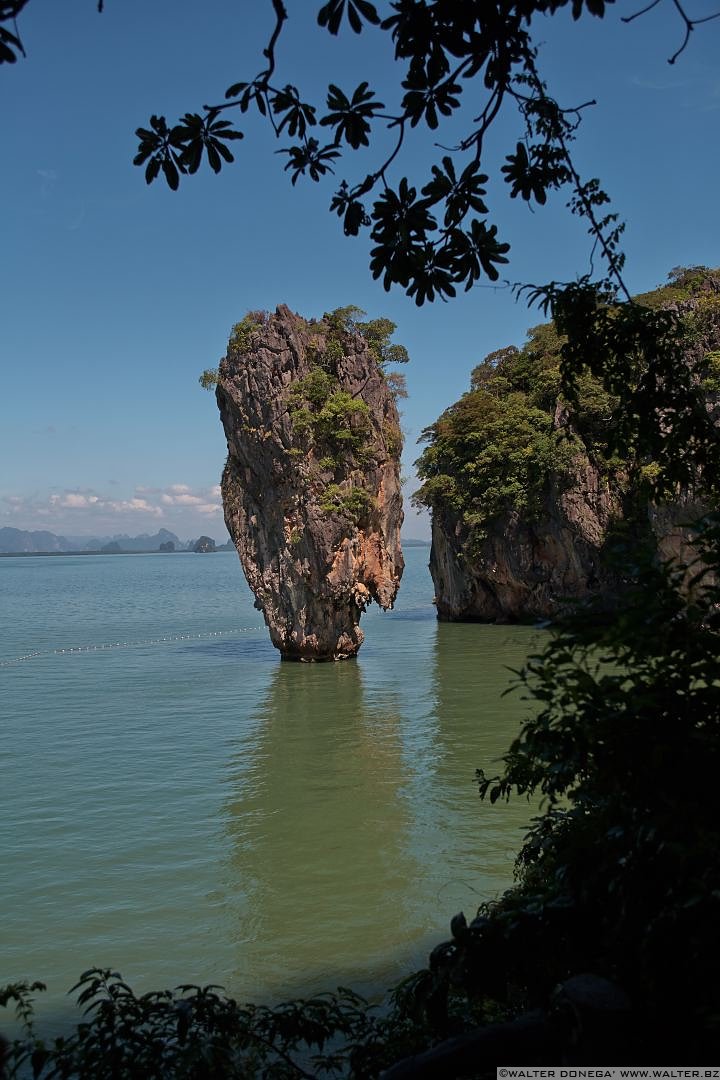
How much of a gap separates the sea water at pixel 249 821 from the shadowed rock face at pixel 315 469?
6.71 feet

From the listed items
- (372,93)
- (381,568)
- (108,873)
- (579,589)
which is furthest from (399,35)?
(579,589)

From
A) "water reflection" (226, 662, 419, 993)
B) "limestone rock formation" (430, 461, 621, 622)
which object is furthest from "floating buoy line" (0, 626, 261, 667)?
"water reflection" (226, 662, 419, 993)

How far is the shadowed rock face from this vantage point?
77.0ft

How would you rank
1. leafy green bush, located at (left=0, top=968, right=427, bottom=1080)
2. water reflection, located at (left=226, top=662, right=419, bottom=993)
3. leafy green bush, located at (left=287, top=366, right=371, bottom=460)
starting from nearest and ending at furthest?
leafy green bush, located at (left=0, top=968, right=427, bottom=1080), water reflection, located at (left=226, top=662, right=419, bottom=993), leafy green bush, located at (left=287, top=366, right=371, bottom=460)

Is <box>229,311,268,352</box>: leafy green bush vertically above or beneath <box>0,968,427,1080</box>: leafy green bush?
above

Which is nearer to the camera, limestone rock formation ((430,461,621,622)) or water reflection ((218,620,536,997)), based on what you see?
water reflection ((218,620,536,997))

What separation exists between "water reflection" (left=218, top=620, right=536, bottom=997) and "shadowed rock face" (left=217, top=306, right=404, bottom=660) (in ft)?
13.6

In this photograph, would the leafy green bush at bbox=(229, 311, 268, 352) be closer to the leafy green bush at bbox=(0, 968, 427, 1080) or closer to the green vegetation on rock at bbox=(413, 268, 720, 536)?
the green vegetation on rock at bbox=(413, 268, 720, 536)

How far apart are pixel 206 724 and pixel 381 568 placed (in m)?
8.89

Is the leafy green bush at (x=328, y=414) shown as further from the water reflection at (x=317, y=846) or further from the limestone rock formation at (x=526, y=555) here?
the water reflection at (x=317, y=846)

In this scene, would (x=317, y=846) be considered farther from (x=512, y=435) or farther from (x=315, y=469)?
(x=512, y=435)

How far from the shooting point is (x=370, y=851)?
10.1 m

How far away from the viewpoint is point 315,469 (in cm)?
2361

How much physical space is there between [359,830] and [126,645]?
2234cm
